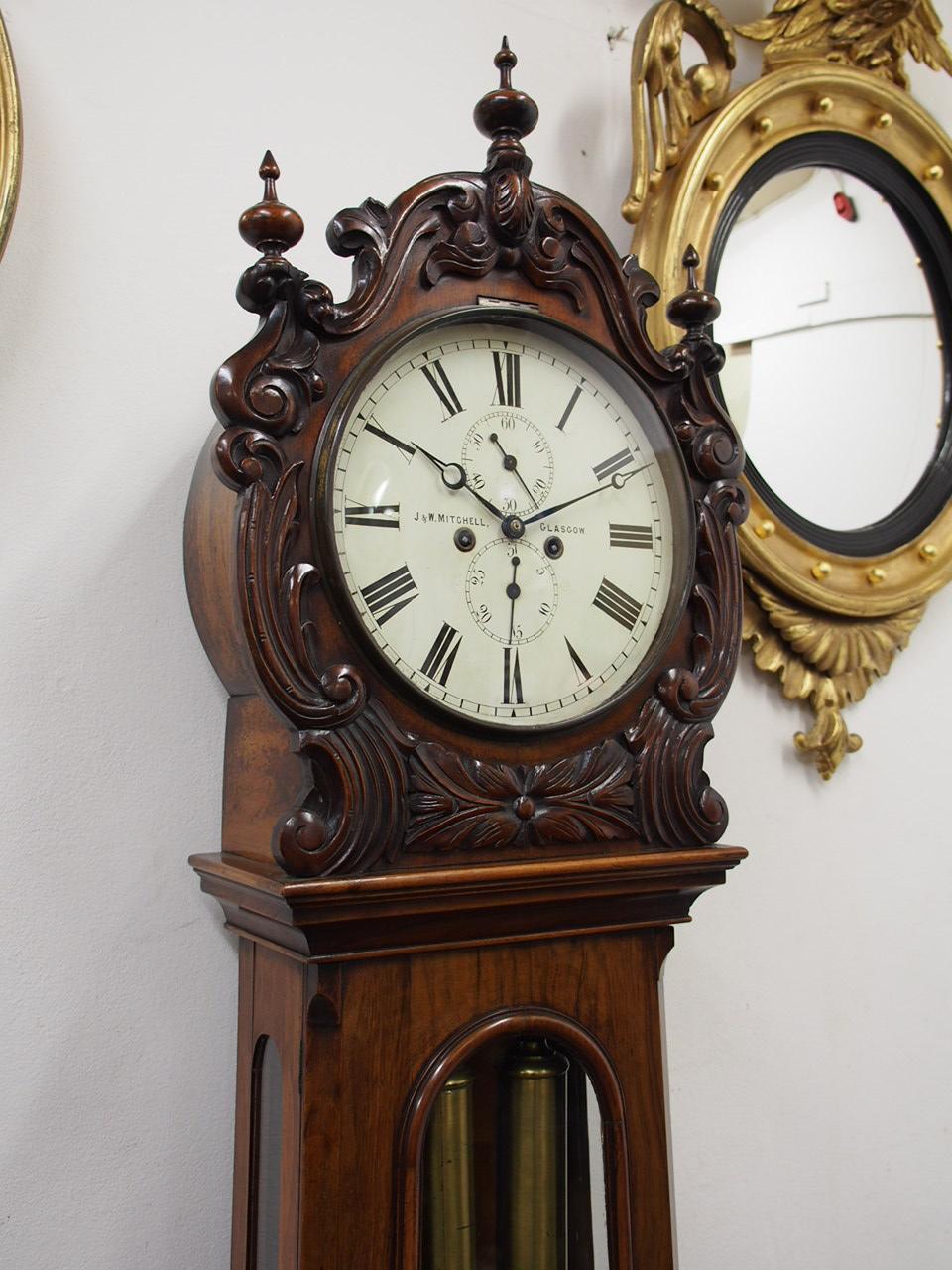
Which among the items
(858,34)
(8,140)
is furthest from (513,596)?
(858,34)

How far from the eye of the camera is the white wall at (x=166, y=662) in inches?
35.6

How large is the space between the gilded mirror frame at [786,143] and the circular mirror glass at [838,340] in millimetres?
28

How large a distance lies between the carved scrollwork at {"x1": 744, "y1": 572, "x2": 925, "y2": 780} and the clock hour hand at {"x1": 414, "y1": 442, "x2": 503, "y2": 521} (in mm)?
487

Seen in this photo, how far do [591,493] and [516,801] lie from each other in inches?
9.7

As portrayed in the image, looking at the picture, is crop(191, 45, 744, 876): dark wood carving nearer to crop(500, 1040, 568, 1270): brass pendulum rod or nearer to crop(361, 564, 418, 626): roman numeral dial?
crop(361, 564, 418, 626): roman numeral dial

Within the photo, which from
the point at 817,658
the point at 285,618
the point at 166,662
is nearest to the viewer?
the point at 285,618

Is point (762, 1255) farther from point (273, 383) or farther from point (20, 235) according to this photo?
point (20, 235)

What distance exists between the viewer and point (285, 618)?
0.75m

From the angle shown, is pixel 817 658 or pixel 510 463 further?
pixel 817 658

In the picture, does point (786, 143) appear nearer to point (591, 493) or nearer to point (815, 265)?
point (815, 265)

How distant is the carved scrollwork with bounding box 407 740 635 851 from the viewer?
2.58 ft

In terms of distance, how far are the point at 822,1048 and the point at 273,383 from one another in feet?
3.10

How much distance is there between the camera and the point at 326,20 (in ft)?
3.61

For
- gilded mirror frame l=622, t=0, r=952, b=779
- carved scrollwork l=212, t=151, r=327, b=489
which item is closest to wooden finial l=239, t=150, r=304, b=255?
carved scrollwork l=212, t=151, r=327, b=489
